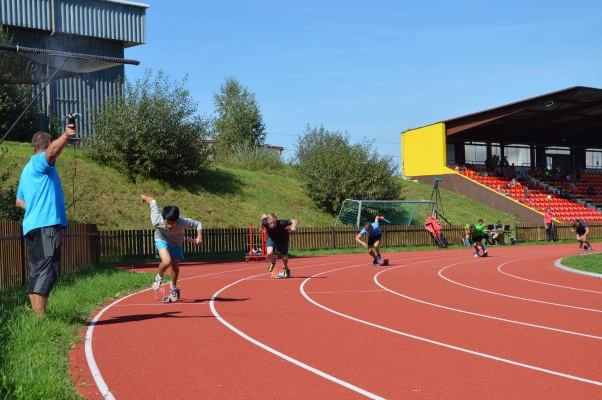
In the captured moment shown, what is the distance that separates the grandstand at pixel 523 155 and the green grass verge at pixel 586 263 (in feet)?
82.7

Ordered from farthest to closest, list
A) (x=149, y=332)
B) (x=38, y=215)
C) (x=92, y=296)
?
(x=92, y=296) → (x=149, y=332) → (x=38, y=215)

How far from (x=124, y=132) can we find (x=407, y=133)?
28.0 meters

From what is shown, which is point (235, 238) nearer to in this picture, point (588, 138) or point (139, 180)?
point (139, 180)

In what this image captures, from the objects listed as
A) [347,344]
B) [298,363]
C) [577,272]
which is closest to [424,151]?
[577,272]

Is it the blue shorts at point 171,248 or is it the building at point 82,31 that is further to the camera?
the building at point 82,31

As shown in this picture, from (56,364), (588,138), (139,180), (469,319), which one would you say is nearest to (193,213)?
(139,180)

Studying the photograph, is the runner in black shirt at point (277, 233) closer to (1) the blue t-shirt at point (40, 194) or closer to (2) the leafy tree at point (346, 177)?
(1) the blue t-shirt at point (40, 194)

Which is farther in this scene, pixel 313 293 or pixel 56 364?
pixel 313 293

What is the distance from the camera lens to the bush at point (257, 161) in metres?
48.7

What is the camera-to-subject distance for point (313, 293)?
1440cm

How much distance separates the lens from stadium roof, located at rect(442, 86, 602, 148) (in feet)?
156

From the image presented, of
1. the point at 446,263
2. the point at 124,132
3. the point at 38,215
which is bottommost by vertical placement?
the point at 446,263

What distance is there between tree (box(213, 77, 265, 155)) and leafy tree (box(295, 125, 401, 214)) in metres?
24.3

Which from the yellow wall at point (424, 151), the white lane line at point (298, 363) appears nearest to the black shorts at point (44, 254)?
the white lane line at point (298, 363)
